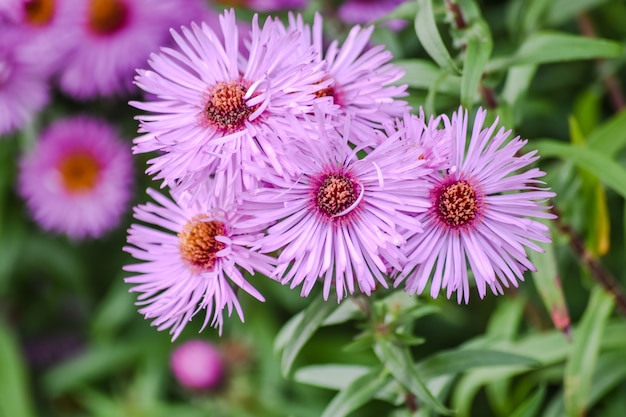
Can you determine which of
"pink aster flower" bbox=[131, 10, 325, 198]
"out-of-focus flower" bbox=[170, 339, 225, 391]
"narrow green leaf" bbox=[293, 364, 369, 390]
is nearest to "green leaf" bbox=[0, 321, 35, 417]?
"out-of-focus flower" bbox=[170, 339, 225, 391]

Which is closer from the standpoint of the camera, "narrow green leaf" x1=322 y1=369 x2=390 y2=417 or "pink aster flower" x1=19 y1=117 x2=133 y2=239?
"narrow green leaf" x1=322 y1=369 x2=390 y2=417

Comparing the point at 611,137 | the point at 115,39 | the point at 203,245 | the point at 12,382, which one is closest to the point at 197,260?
the point at 203,245

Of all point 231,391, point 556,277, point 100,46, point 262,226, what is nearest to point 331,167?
point 262,226

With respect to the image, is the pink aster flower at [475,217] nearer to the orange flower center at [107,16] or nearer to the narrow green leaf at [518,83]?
the narrow green leaf at [518,83]

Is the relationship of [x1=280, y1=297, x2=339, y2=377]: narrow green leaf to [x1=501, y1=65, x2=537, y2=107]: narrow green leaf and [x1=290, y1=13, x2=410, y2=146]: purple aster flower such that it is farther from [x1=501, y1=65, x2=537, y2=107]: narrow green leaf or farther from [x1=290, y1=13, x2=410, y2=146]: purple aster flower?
[x1=501, y1=65, x2=537, y2=107]: narrow green leaf

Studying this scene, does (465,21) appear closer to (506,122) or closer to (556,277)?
(506,122)

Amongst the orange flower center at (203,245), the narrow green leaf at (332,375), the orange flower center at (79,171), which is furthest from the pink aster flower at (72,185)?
the orange flower center at (203,245)
